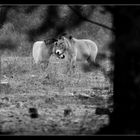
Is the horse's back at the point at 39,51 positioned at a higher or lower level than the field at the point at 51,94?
higher

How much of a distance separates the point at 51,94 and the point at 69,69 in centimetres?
35

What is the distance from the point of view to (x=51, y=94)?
3.91 m

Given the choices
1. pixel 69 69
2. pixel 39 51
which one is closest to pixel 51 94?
pixel 69 69

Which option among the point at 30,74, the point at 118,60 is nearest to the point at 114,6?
the point at 118,60

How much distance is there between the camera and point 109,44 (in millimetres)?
3861

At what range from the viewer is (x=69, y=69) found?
12.7 feet

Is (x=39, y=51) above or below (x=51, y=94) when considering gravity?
above

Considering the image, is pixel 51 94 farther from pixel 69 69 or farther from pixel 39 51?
pixel 39 51

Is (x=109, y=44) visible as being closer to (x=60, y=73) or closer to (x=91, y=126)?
(x=60, y=73)

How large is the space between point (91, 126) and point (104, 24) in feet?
3.80

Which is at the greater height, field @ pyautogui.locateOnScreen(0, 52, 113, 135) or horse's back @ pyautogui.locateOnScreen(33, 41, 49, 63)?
horse's back @ pyautogui.locateOnScreen(33, 41, 49, 63)

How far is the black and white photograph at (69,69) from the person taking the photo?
12.6 ft

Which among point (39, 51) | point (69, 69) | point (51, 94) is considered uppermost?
point (39, 51)

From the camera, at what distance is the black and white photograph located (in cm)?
383
